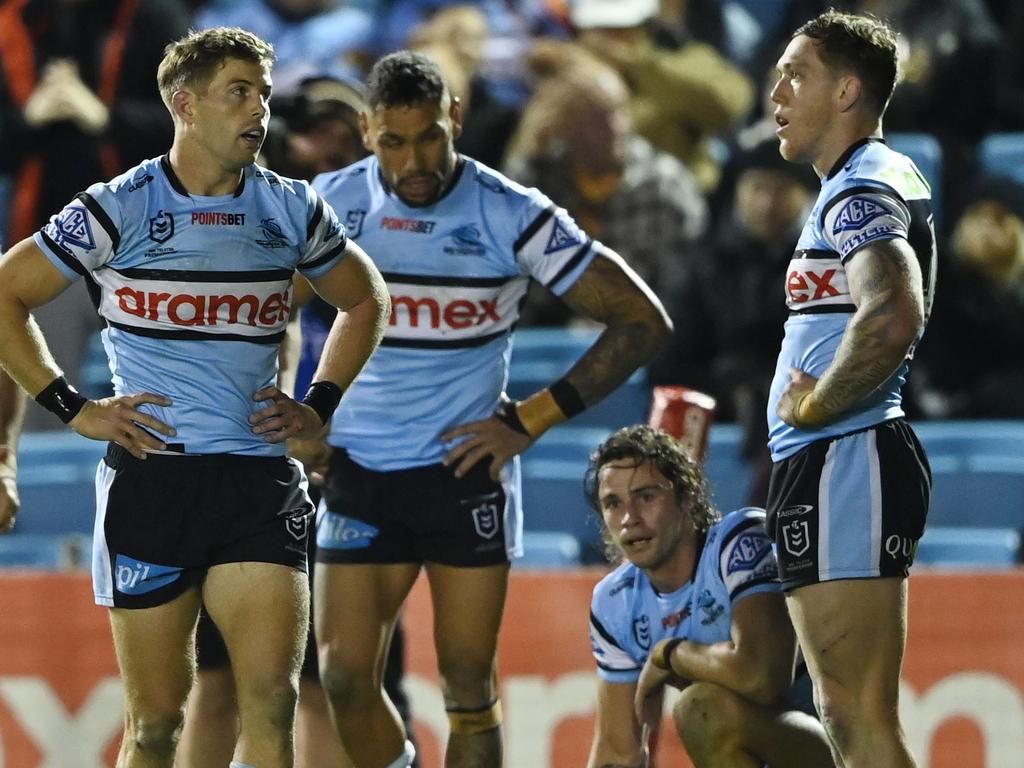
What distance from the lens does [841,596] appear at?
4820 millimetres

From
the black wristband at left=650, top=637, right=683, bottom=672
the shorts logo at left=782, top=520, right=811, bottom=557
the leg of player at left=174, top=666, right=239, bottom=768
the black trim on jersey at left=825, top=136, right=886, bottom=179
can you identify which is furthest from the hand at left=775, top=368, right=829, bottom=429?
the leg of player at left=174, top=666, right=239, bottom=768

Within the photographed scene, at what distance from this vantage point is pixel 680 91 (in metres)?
9.98

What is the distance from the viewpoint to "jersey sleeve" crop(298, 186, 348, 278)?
16.9ft

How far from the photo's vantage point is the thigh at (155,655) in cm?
495

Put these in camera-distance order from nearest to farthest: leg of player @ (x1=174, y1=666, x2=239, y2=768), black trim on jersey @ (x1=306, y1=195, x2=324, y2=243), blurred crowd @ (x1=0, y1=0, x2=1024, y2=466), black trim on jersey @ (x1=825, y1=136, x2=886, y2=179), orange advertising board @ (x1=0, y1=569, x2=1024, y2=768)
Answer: black trim on jersey @ (x1=825, y1=136, x2=886, y2=179), black trim on jersey @ (x1=306, y1=195, x2=324, y2=243), leg of player @ (x1=174, y1=666, x2=239, y2=768), orange advertising board @ (x1=0, y1=569, x2=1024, y2=768), blurred crowd @ (x1=0, y1=0, x2=1024, y2=466)

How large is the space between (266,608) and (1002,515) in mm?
4428

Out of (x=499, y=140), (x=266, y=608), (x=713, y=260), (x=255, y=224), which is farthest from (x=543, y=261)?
(x=499, y=140)

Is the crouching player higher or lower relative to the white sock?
higher

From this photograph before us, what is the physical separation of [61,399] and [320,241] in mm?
799

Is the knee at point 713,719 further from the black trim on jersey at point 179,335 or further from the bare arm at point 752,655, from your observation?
the black trim on jersey at point 179,335

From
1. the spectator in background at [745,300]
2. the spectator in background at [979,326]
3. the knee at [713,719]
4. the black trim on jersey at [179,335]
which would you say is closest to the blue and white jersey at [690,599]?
the knee at [713,719]

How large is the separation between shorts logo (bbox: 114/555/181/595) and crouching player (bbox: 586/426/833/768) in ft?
4.60

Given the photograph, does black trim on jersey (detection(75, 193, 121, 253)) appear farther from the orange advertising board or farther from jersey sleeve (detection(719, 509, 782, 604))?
the orange advertising board

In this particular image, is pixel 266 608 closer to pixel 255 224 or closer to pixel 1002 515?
pixel 255 224
